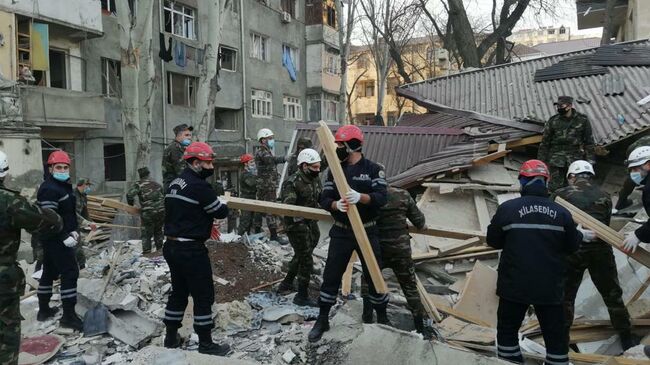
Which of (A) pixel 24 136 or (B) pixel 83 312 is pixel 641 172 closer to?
(B) pixel 83 312

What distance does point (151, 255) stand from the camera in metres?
8.17

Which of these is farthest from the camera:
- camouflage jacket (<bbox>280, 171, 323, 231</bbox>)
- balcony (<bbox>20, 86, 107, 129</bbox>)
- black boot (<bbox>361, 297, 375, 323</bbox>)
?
balcony (<bbox>20, 86, 107, 129</bbox>)

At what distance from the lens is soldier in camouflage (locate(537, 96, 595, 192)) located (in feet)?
24.3

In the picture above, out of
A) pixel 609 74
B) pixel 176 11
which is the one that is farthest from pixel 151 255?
pixel 176 11

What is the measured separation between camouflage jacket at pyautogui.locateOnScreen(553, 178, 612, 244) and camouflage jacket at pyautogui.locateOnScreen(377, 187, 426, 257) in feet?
5.71

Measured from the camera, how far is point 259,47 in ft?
89.0

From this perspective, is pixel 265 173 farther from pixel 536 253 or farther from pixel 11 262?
pixel 536 253

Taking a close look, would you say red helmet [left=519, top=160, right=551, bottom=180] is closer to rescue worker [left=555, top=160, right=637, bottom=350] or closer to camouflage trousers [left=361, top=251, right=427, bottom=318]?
rescue worker [left=555, top=160, right=637, bottom=350]

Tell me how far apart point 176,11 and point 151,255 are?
1607 centimetres

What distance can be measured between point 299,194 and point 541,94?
24.3 ft

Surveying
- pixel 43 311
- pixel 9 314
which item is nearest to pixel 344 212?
pixel 9 314

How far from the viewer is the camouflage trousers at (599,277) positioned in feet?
16.3

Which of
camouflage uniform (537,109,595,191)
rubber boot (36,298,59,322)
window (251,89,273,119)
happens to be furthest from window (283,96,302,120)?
rubber boot (36,298,59,322)

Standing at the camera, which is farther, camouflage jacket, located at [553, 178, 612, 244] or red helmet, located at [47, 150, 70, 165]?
red helmet, located at [47, 150, 70, 165]
